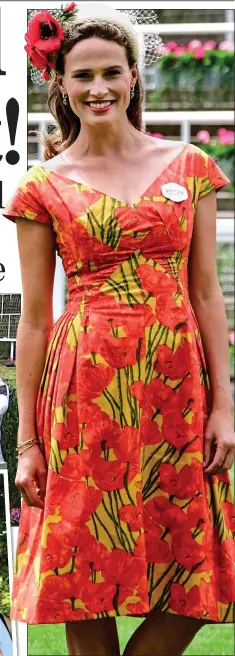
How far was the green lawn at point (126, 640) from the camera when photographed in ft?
11.8

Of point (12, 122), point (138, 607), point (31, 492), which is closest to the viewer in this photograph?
point (138, 607)

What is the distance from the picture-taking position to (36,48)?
2.62 m

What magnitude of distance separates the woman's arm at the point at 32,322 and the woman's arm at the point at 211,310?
1.04 feet

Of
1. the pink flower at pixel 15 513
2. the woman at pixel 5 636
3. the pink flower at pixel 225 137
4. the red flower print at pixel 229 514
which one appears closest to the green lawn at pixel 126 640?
the woman at pixel 5 636

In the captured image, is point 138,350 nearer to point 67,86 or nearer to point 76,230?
point 76,230

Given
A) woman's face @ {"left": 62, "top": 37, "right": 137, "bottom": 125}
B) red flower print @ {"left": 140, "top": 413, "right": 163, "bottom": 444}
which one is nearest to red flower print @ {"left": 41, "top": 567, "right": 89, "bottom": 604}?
red flower print @ {"left": 140, "top": 413, "right": 163, "bottom": 444}

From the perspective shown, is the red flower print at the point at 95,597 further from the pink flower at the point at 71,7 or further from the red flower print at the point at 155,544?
the pink flower at the point at 71,7

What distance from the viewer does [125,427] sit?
2.49 m

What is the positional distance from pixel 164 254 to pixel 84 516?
22.5 inches

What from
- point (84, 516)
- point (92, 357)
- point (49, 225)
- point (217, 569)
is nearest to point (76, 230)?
point (49, 225)

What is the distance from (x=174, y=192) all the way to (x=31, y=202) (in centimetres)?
30

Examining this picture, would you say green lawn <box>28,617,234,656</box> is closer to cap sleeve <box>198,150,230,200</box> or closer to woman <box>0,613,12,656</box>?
woman <box>0,613,12,656</box>

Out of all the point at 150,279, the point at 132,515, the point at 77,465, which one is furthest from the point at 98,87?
the point at 132,515

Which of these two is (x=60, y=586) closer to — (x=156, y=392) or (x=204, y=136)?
(x=156, y=392)
